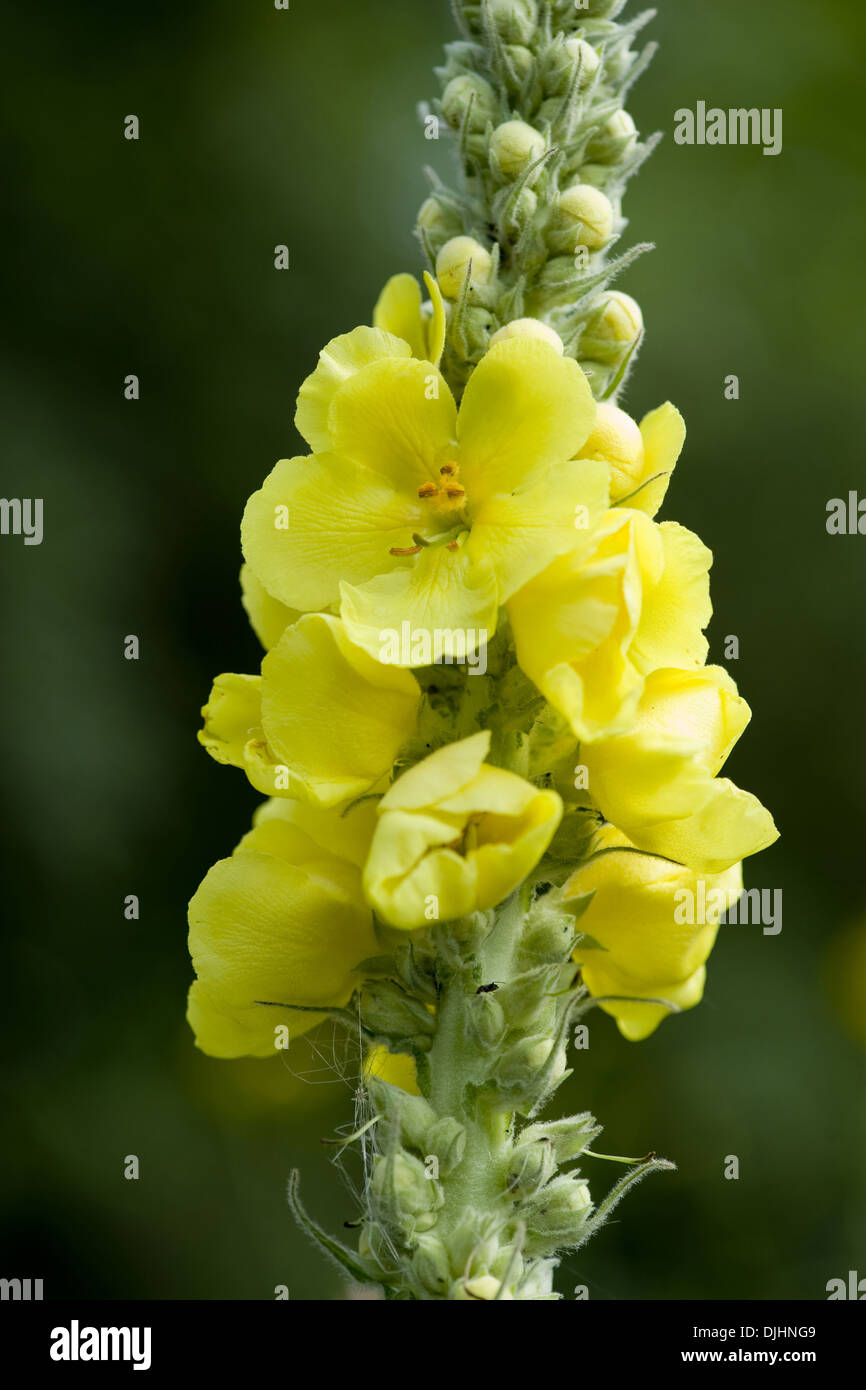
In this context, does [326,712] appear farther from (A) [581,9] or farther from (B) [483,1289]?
(A) [581,9]

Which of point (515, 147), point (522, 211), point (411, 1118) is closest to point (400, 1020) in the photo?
point (411, 1118)

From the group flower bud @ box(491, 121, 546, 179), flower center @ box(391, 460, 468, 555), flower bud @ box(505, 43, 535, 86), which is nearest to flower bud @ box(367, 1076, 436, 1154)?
flower center @ box(391, 460, 468, 555)

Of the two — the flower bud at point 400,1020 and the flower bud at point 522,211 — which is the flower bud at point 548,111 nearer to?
the flower bud at point 522,211

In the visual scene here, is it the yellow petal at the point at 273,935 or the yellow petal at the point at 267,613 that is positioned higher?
the yellow petal at the point at 267,613

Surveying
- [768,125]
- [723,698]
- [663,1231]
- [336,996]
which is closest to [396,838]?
[336,996]

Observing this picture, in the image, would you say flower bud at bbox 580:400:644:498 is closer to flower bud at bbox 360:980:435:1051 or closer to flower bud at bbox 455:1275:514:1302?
flower bud at bbox 360:980:435:1051

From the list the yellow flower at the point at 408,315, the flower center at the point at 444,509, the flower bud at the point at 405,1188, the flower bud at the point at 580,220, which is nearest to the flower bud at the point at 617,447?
the flower center at the point at 444,509
